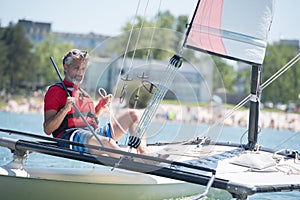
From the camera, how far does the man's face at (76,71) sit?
13.7 ft

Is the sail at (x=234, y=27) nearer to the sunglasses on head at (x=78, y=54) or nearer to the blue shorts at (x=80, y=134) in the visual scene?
the sunglasses on head at (x=78, y=54)

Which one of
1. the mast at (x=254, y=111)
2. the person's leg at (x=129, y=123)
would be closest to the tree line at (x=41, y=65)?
the mast at (x=254, y=111)

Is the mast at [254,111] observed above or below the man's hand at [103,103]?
above

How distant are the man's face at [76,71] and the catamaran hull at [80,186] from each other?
2.26 feet

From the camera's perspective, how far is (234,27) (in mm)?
4547

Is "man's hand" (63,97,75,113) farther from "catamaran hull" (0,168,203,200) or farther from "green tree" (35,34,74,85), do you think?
"green tree" (35,34,74,85)

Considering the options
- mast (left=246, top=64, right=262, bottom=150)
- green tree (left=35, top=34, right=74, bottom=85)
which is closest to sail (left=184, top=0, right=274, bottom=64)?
mast (left=246, top=64, right=262, bottom=150)

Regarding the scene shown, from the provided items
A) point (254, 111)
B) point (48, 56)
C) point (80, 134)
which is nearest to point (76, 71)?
point (80, 134)

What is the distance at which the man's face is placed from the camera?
165 inches

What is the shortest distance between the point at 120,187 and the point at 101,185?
0.13 metres

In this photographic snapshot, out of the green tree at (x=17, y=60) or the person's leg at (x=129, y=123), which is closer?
the person's leg at (x=129, y=123)

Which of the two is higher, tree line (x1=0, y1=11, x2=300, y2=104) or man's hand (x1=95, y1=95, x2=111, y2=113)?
tree line (x1=0, y1=11, x2=300, y2=104)

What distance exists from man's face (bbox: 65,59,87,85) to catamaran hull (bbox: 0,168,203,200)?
0.69 meters

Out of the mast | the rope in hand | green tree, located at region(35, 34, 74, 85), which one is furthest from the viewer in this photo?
green tree, located at region(35, 34, 74, 85)
